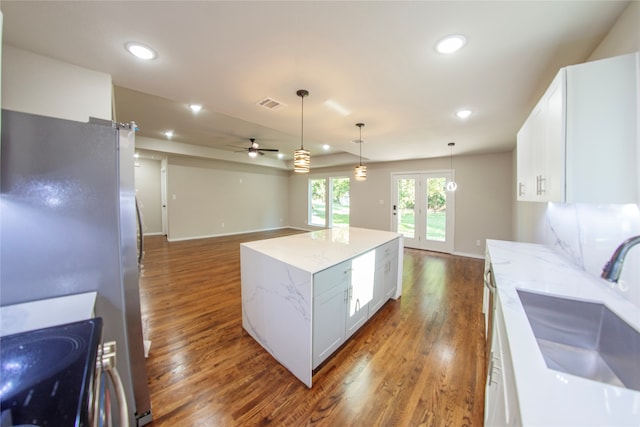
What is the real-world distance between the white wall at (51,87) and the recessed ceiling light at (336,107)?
6.49ft

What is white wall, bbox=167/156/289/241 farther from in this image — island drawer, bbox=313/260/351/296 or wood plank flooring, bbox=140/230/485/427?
island drawer, bbox=313/260/351/296

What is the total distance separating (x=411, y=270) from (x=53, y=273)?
4595mm

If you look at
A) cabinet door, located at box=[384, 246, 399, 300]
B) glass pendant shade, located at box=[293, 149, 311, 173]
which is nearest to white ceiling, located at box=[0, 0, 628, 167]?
glass pendant shade, located at box=[293, 149, 311, 173]

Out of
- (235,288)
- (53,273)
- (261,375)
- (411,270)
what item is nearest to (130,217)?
(53,273)

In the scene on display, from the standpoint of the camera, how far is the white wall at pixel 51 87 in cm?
168

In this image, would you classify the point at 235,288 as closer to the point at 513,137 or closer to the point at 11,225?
the point at 11,225

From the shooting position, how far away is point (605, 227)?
4.81ft

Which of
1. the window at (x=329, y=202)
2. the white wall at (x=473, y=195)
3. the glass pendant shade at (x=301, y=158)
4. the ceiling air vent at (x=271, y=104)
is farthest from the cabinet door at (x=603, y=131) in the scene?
the window at (x=329, y=202)

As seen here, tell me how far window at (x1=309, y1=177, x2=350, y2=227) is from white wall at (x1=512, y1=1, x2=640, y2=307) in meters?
5.69

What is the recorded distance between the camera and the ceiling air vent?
2.50 meters

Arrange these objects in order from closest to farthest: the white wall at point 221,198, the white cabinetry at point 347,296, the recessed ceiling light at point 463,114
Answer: the white cabinetry at point 347,296 → the recessed ceiling light at point 463,114 → the white wall at point 221,198

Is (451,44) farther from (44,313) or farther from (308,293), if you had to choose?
(44,313)

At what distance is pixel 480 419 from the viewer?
4.96 ft

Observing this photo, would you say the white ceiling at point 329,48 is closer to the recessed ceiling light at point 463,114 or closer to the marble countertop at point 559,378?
the recessed ceiling light at point 463,114
